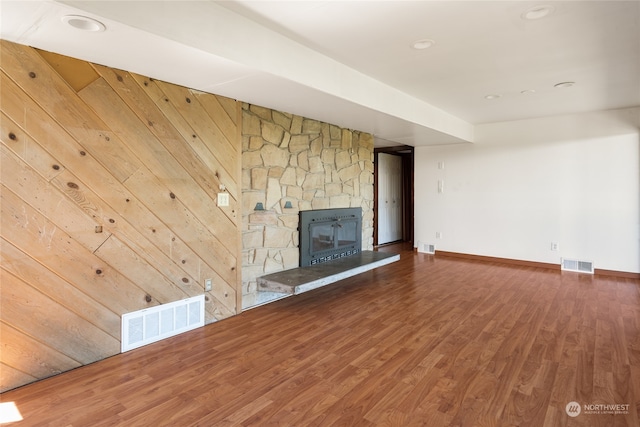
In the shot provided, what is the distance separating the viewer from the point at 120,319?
264 cm

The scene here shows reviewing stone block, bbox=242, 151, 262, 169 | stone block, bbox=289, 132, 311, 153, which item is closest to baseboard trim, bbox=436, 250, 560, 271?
stone block, bbox=289, 132, 311, 153

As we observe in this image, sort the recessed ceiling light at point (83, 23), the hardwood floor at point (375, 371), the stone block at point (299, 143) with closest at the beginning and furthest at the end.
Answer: the recessed ceiling light at point (83, 23) → the hardwood floor at point (375, 371) → the stone block at point (299, 143)

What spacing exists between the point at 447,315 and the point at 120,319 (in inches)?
114

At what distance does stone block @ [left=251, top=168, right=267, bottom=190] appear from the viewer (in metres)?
3.68

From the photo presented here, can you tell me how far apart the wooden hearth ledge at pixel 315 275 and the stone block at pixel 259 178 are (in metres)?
0.98

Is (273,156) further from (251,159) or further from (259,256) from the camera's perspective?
(259,256)

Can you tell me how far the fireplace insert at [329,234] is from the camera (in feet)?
14.2

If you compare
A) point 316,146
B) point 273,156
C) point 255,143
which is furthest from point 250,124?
point 316,146

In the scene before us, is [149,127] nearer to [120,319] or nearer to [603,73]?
[120,319]

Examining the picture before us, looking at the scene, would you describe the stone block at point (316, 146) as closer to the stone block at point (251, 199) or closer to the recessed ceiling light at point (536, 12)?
the stone block at point (251, 199)

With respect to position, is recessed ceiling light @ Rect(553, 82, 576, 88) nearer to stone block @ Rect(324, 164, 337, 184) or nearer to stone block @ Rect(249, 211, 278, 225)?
stone block @ Rect(324, 164, 337, 184)

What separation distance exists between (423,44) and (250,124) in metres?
1.81

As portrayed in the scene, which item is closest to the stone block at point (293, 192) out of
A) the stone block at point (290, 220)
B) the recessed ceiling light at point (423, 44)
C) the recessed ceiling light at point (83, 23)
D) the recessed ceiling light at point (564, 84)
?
the stone block at point (290, 220)

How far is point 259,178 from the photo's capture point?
374 cm
